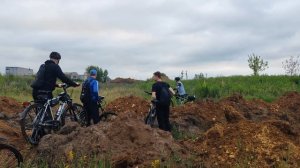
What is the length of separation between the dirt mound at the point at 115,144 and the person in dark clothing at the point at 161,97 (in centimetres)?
271

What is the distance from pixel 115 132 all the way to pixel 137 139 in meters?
0.50

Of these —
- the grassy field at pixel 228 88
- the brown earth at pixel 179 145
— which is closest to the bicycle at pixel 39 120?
the brown earth at pixel 179 145

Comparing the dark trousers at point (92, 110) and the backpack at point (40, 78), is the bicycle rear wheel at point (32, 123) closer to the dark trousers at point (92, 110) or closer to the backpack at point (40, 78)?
the backpack at point (40, 78)

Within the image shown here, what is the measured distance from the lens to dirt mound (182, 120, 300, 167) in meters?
8.53

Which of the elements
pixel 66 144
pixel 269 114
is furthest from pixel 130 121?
pixel 269 114

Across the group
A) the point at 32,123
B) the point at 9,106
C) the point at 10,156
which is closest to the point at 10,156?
the point at 10,156

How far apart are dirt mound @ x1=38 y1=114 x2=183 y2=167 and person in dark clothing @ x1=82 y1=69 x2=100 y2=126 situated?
1.79 m

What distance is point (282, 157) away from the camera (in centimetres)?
857

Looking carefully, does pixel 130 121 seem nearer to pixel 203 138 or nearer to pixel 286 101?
pixel 203 138

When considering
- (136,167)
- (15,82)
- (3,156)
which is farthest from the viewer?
(15,82)

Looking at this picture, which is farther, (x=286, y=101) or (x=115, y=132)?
(x=286, y=101)

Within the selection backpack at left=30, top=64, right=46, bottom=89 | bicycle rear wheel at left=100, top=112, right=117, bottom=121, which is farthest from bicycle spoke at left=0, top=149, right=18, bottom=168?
bicycle rear wheel at left=100, top=112, right=117, bottom=121

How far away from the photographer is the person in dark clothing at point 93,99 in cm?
1217

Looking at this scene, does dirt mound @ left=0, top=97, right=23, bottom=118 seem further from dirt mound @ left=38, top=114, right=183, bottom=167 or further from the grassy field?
the grassy field
